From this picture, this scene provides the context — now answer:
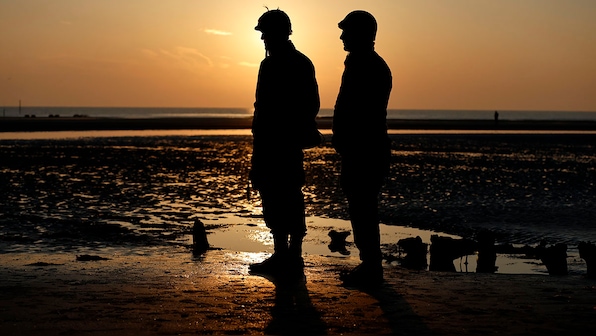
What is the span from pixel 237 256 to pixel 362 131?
9.38ft

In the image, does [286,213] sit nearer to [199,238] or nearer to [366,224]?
[366,224]

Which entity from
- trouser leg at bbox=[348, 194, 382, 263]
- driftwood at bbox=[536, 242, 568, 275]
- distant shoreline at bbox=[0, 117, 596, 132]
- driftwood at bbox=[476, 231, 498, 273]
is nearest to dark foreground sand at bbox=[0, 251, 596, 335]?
trouser leg at bbox=[348, 194, 382, 263]

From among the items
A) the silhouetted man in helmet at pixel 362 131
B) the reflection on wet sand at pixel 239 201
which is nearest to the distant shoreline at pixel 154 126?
the reflection on wet sand at pixel 239 201

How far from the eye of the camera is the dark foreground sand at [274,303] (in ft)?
17.5

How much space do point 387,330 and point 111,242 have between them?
669cm

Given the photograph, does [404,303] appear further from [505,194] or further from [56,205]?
[505,194]

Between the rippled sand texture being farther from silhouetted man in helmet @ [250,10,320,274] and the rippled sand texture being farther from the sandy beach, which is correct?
silhouetted man in helmet @ [250,10,320,274]

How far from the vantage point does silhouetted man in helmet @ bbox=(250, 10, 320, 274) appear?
24.7 ft

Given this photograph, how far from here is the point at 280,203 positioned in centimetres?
763

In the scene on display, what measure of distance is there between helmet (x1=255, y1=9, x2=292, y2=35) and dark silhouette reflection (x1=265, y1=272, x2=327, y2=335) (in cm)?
234

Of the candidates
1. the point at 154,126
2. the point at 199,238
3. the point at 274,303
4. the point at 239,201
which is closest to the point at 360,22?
the point at 274,303

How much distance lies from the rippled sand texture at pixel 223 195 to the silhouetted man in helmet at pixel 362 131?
4.95 meters

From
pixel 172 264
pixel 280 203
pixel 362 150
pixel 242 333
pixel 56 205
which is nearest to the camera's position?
pixel 242 333

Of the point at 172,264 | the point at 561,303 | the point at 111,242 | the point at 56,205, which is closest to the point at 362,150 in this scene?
the point at 561,303
